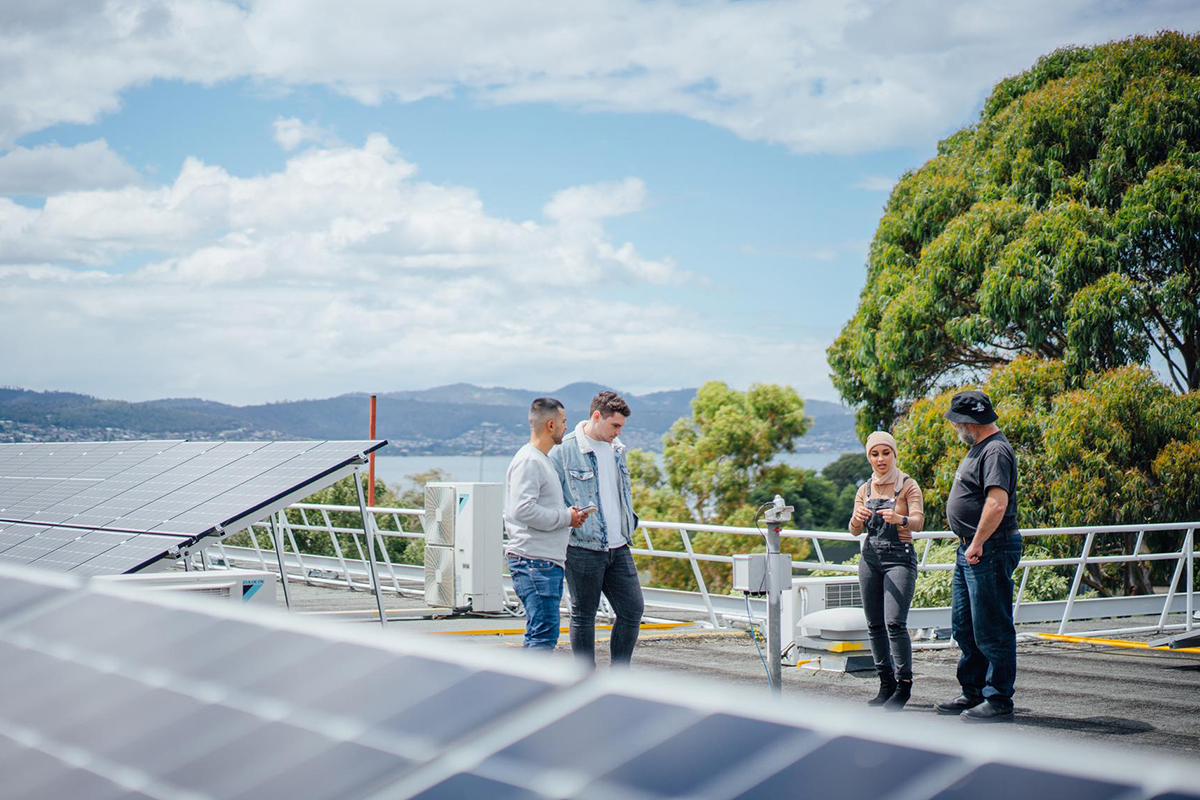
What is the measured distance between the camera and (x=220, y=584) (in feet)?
21.1

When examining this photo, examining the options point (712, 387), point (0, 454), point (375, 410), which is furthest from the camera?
point (712, 387)

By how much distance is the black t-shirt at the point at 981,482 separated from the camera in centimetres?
709

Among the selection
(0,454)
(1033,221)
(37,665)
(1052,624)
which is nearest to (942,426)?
(1033,221)

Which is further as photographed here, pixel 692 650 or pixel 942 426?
pixel 942 426

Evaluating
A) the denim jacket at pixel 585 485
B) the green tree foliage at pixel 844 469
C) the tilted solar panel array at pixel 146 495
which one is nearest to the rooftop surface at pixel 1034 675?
the denim jacket at pixel 585 485

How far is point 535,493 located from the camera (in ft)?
23.1

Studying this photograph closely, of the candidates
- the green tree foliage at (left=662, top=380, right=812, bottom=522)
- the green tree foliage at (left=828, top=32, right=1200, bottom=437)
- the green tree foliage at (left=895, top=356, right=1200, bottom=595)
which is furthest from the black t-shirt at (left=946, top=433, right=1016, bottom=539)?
the green tree foliage at (left=662, top=380, right=812, bottom=522)

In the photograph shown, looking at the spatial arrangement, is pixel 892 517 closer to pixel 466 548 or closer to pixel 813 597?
pixel 813 597

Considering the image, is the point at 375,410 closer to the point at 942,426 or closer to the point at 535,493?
the point at 942,426

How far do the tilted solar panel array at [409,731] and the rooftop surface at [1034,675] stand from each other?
418cm

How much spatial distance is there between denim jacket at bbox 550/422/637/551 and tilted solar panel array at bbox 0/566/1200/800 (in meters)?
4.85

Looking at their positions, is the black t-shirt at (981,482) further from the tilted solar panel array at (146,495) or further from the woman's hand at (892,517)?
the tilted solar panel array at (146,495)

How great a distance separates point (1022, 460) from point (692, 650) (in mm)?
13592

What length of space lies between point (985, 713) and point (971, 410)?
1.87 metres
